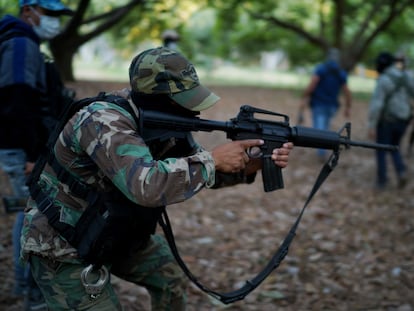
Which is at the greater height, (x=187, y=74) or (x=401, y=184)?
(x=187, y=74)

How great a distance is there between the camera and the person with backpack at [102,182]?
224cm

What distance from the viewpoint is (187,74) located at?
7.84ft

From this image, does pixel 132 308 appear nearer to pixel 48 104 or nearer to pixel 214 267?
pixel 214 267

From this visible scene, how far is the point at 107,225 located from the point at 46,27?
2089mm

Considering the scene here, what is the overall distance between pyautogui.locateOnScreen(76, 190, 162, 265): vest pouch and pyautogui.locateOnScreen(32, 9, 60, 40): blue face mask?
6.36ft

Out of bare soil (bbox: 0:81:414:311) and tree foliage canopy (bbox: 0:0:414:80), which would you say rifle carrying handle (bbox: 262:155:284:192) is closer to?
bare soil (bbox: 0:81:414:311)

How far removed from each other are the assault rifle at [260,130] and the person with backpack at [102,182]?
40 mm

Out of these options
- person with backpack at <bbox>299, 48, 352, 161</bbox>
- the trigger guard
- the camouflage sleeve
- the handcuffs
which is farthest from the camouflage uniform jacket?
person with backpack at <bbox>299, 48, 352, 161</bbox>

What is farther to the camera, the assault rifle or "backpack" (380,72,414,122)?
"backpack" (380,72,414,122)

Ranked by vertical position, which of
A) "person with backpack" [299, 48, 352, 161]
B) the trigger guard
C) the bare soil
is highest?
the trigger guard

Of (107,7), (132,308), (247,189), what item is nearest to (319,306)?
(132,308)

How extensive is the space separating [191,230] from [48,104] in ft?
8.55

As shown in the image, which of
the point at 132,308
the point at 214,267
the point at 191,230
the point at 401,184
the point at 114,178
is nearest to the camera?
the point at 114,178

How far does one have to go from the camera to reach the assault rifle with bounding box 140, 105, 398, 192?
2.42 metres
